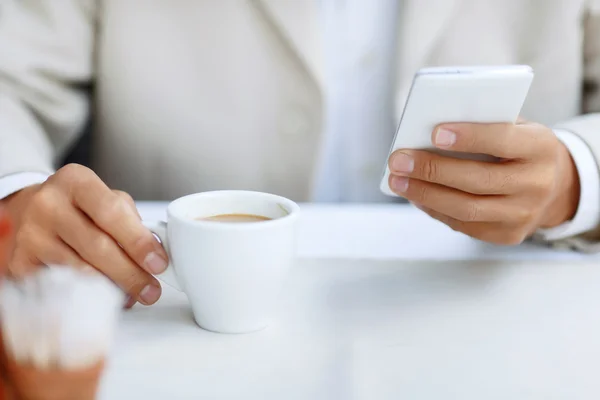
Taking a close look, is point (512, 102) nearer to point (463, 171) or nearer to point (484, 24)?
point (463, 171)

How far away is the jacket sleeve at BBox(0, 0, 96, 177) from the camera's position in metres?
0.70

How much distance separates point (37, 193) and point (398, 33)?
49 centimetres

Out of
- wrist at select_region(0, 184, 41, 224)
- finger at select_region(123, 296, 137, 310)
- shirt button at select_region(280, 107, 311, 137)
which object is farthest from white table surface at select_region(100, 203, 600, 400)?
shirt button at select_region(280, 107, 311, 137)

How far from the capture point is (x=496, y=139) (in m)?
0.45

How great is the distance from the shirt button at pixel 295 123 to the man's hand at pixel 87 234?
379mm

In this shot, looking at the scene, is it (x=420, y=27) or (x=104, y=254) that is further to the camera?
(x=420, y=27)

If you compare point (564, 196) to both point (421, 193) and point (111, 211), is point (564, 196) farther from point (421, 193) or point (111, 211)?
point (111, 211)

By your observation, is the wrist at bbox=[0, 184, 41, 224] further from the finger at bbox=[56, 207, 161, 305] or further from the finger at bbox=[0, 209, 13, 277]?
the finger at bbox=[0, 209, 13, 277]

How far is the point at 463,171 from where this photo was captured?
0.47 meters

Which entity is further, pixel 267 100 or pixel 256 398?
pixel 267 100

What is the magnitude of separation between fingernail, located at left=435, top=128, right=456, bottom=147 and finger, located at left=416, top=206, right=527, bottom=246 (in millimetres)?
93

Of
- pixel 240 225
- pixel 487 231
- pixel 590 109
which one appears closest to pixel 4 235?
pixel 240 225

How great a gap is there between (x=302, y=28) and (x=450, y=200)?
33 centimetres

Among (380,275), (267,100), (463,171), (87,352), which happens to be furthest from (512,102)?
(267,100)
